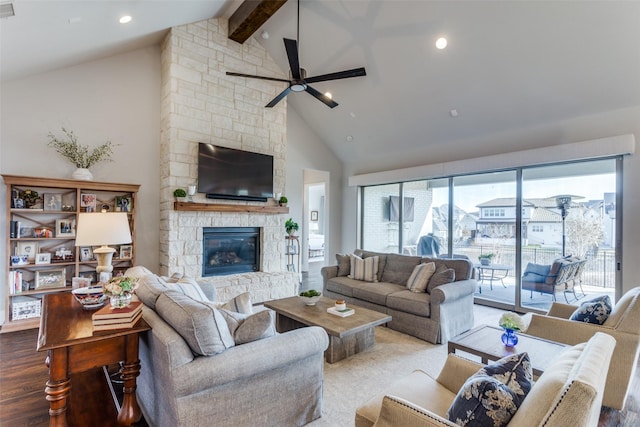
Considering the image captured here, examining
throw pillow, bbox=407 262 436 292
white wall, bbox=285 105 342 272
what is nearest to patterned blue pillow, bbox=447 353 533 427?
throw pillow, bbox=407 262 436 292

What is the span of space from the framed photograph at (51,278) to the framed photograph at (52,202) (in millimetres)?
788

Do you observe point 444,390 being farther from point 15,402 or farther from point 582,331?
point 15,402

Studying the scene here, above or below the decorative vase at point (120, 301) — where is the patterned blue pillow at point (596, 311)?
below

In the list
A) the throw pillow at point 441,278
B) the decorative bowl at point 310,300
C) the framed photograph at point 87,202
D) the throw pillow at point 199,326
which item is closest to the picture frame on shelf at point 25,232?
the framed photograph at point 87,202

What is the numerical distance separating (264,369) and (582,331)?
7.89 ft

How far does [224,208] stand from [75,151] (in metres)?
2.08

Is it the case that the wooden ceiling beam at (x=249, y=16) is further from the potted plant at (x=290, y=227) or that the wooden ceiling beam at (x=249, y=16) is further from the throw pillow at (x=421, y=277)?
the throw pillow at (x=421, y=277)

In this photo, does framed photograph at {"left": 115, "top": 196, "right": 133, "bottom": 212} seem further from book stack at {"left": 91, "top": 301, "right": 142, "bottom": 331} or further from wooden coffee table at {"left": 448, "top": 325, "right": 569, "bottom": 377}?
wooden coffee table at {"left": 448, "top": 325, "right": 569, "bottom": 377}

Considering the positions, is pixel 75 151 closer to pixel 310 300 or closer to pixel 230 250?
pixel 230 250

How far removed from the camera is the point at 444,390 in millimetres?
1743

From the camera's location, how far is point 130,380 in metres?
1.87

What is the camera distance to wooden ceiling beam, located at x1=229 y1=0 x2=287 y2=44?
13.8ft

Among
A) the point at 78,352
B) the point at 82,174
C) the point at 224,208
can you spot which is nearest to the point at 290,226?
the point at 224,208

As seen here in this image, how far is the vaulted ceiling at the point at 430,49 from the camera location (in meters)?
3.32
